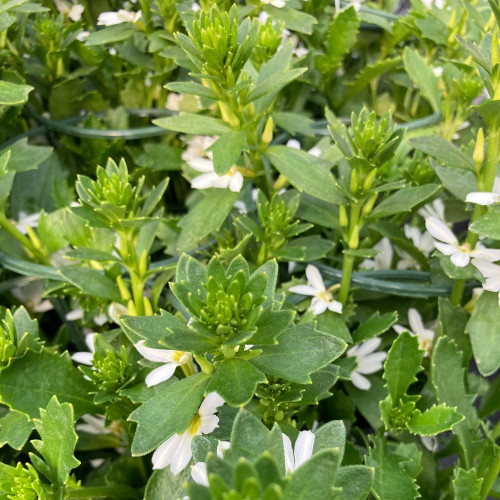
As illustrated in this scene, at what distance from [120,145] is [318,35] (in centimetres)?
42

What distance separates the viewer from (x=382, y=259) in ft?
3.04

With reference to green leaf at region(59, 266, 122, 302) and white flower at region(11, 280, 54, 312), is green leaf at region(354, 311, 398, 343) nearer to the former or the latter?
green leaf at region(59, 266, 122, 302)

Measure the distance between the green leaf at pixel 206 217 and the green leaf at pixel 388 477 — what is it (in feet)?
1.10

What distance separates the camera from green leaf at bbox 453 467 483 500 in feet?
1.97

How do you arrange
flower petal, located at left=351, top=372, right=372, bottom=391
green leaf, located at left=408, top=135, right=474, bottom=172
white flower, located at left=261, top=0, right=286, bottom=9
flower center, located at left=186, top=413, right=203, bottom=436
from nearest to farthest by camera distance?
flower center, located at left=186, top=413, right=203, bottom=436
green leaf, located at left=408, top=135, right=474, bottom=172
flower petal, located at left=351, top=372, right=372, bottom=391
white flower, located at left=261, top=0, right=286, bottom=9

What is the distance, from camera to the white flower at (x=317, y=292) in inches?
29.3

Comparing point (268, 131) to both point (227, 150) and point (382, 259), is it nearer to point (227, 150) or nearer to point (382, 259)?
point (227, 150)

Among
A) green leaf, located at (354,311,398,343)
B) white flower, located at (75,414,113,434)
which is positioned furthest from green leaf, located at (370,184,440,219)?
white flower, located at (75,414,113,434)

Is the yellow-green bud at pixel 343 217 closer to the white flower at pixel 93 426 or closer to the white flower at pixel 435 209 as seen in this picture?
the white flower at pixel 435 209

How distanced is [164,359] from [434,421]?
308 millimetres

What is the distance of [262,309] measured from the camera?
492 mm

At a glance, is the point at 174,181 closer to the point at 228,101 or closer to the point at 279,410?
the point at 228,101

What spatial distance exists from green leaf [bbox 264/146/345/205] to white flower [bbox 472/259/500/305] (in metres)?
0.19

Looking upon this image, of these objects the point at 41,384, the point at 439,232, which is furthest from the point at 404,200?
the point at 41,384
